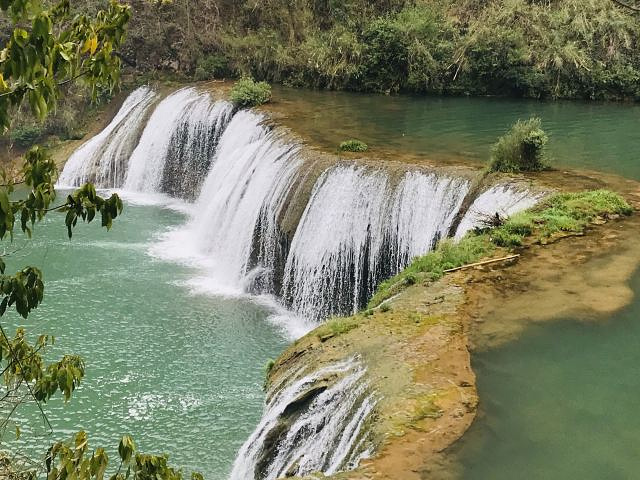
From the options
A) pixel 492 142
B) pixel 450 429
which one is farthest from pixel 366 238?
pixel 450 429

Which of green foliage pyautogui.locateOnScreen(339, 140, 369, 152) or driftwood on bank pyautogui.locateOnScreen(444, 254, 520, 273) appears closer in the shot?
driftwood on bank pyautogui.locateOnScreen(444, 254, 520, 273)

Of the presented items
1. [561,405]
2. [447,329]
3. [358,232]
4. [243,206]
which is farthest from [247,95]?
[561,405]

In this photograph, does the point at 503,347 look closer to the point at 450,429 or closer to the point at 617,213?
the point at 450,429

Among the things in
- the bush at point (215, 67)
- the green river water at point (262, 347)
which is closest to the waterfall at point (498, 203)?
the green river water at point (262, 347)

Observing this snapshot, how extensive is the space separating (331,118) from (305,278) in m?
7.00

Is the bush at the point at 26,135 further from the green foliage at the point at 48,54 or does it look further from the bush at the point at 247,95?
the green foliage at the point at 48,54

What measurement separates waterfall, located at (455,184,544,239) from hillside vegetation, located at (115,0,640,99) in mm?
12856

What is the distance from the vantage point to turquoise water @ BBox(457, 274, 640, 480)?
16.9 feet

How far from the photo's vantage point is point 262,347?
1115cm

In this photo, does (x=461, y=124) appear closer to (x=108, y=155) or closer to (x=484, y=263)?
(x=484, y=263)

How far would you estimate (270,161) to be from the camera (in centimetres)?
1470

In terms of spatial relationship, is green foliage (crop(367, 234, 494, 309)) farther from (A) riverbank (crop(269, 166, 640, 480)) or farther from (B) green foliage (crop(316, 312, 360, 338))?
(B) green foliage (crop(316, 312, 360, 338))

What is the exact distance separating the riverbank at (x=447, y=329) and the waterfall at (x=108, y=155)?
14754mm

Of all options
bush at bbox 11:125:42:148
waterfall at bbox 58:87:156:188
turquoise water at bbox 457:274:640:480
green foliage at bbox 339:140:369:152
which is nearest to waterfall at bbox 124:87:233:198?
waterfall at bbox 58:87:156:188
